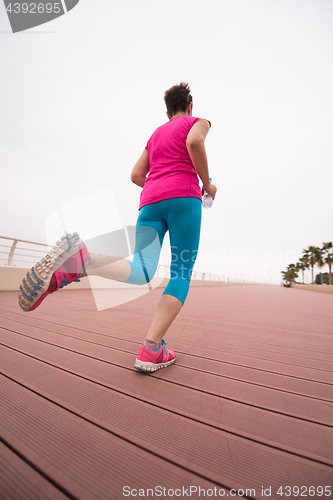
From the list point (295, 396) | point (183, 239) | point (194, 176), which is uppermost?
point (194, 176)

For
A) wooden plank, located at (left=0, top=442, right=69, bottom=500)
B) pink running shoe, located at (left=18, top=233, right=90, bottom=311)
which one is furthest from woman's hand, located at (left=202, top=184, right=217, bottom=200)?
wooden plank, located at (left=0, top=442, right=69, bottom=500)

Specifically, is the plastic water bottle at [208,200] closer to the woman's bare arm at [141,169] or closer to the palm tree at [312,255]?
the woman's bare arm at [141,169]

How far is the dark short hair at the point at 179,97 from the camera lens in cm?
129

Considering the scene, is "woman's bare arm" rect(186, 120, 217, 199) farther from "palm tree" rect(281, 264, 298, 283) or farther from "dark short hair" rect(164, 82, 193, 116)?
"palm tree" rect(281, 264, 298, 283)

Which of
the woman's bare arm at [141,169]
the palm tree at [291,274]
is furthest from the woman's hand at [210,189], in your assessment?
the palm tree at [291,274]

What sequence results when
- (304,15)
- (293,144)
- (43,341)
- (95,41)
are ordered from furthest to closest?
(293,144) → (95,41) → (304,15) → (43,341)

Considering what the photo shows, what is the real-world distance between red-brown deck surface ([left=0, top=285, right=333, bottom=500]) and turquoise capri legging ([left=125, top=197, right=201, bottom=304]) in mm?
418

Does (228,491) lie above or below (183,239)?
below

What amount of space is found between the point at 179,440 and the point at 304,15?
30.7 m

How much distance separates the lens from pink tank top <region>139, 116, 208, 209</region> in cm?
110

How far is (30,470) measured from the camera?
1.54ft

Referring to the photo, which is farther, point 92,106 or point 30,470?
point 92,106

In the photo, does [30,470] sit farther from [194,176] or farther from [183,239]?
[194,176]

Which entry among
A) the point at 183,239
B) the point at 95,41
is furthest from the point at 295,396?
the point at 95,41
